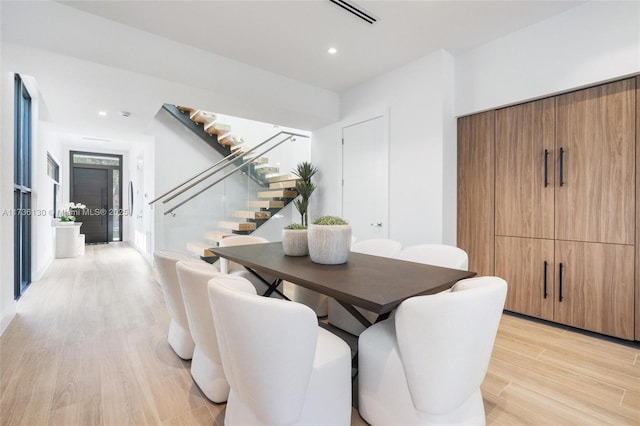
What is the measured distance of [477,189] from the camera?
10.9ft

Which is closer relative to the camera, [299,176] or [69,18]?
[69,18]

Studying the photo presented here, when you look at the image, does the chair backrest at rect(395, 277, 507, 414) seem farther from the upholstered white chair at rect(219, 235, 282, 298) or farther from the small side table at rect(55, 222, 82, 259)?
the small side table at rect(55, 222, 82, 259)

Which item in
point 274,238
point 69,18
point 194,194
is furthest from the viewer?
point 274,238

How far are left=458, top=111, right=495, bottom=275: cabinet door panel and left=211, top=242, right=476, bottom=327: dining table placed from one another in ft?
5.67

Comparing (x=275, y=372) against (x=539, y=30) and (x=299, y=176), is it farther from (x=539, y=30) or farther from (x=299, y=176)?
(x=299, y=176)

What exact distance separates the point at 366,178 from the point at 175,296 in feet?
9.45

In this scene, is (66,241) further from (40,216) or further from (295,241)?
(295,241)

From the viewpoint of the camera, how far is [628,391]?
1.83 metres

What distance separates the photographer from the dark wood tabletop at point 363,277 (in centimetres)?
129

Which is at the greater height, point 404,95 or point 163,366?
point 404,95

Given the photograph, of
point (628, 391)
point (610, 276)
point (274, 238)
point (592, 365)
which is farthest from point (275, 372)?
point (274, 238)

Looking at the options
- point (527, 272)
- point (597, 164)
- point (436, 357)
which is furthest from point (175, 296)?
point (597, 164)

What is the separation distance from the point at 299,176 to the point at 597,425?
4258 mm

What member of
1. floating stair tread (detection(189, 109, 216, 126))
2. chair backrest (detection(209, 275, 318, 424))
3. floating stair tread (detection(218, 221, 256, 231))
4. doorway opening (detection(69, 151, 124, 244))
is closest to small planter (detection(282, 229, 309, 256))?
chair backrest (detection(209, 275, 318, 424))
